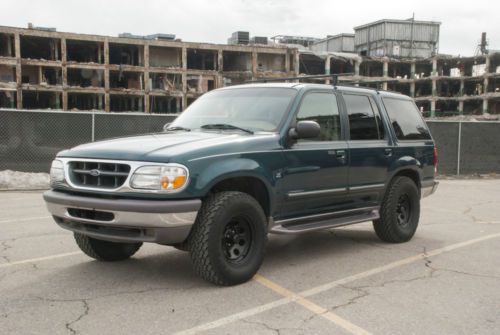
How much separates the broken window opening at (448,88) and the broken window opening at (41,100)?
50543mm

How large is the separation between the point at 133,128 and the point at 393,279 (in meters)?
10.8

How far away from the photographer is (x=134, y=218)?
14.0 ft

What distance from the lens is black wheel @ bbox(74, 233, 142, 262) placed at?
545 centimetres

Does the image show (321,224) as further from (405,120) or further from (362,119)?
(405,120)

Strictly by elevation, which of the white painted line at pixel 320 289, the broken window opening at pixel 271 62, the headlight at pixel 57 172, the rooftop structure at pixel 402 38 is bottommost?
the white painted line at pixel 320 289

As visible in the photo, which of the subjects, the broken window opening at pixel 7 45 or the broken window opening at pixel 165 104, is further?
the broken window opening at pixel 165 104

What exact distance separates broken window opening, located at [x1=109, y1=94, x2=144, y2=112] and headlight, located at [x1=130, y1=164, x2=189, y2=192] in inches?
2398

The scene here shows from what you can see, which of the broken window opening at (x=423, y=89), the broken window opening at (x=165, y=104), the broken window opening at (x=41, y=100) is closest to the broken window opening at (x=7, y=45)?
the broken window opening at (x=41, y=100)

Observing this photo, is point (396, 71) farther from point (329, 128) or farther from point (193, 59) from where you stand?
point (329, 128)

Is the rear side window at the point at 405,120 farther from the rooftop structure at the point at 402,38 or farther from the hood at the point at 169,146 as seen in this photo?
the rooftop structure at the point at 402,38

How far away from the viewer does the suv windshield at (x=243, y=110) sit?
5469 mm

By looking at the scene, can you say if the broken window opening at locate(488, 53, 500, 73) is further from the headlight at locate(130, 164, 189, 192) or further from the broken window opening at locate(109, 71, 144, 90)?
the headlight at locate(130, 164, 189, 192)

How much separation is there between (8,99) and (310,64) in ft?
129

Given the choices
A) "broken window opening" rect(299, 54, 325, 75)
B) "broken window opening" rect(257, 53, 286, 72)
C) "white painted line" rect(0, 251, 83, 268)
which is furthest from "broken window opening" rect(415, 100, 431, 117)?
"white painted line" rect(0, 251, 83, 268)
